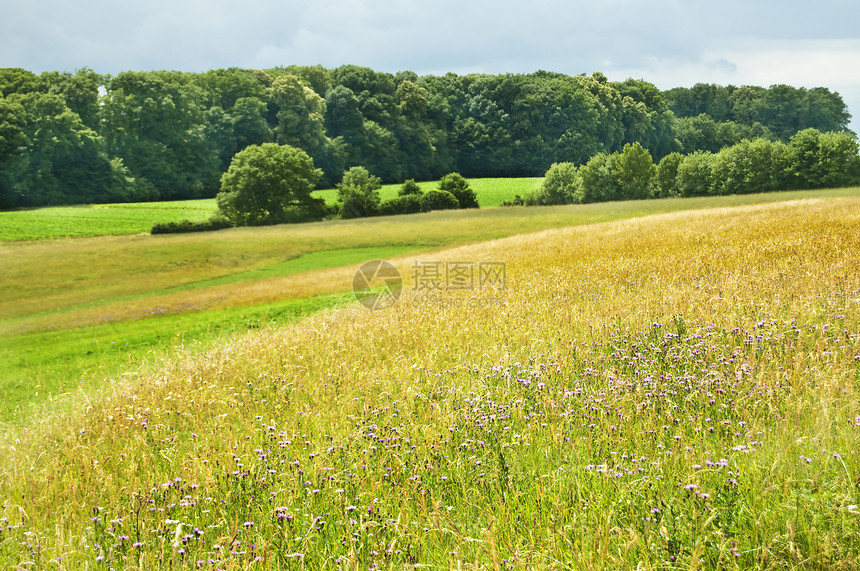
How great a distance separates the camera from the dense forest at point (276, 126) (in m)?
45.6

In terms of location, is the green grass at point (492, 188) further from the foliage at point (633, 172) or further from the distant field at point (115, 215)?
the foliage at point (633, 172)

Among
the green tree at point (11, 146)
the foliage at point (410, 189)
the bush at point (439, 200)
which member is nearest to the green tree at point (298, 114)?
the foliage at point (410, 189)

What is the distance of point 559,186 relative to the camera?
176 ft

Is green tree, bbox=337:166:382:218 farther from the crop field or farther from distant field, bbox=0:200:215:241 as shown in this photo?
the crop field

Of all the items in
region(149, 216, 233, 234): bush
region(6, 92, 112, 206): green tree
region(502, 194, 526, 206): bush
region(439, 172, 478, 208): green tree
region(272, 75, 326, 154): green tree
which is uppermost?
region(272, 75, 326, 154): green tree

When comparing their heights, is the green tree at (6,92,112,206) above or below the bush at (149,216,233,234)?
above

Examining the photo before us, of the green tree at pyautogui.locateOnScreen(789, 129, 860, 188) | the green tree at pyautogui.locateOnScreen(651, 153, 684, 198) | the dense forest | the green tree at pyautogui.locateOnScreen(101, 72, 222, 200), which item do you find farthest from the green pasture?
the green tree at pyautogui.locateOnScreen(789, 129, 860, 188)

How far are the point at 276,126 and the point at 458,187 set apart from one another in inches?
1229

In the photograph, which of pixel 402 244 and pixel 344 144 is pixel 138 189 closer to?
pixel 344 144

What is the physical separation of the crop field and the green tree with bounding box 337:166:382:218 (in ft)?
129

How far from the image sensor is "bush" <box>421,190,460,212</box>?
43688 mm

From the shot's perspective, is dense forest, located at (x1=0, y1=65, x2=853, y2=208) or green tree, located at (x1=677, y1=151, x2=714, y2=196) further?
green tree, located at (x1=677, y1=151, x2=714, y2=196)

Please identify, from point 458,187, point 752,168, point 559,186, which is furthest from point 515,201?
point 752,168

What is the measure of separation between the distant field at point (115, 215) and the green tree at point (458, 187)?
34.3 inches
